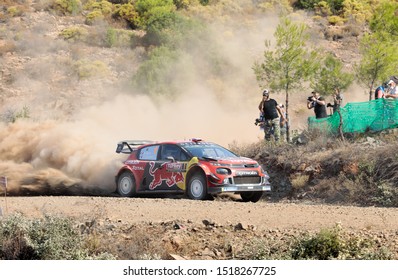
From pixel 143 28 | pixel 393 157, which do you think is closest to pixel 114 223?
pixel 393 157

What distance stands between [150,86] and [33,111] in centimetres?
659

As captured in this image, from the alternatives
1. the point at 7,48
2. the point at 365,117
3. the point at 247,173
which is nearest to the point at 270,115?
the point at 365,117

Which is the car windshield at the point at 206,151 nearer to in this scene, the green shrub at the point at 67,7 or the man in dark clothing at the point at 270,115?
the man in dark clothing at the point at 270,115

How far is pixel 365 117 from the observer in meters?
22.8

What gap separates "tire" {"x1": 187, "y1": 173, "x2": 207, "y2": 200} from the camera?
1902cm

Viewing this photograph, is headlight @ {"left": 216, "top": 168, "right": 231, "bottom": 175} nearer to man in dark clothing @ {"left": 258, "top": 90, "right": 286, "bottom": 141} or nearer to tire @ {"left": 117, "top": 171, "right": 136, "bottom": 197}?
tire @ {"left": 117, "top": 171, "right": 136, "bottom": 197}

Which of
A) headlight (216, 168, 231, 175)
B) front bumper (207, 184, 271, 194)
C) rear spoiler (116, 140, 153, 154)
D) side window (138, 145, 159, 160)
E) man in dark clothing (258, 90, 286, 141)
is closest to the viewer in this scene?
front bumper (207, 184, 271, 194)

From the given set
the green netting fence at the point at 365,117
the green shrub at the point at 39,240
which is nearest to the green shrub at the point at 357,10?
the green netting fence at the point at 365,117

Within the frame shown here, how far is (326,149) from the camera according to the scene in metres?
22.0

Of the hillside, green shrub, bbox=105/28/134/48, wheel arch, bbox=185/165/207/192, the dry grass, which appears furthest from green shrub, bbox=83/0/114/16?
wheel arch, bbox=185/165/207/192

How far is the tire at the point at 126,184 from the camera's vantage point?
2070 cm

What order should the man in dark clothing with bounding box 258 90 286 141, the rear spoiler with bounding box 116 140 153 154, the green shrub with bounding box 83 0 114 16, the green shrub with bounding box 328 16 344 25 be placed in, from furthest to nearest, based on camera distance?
the green shrub with bounding box 83 0 114 16
the green shrub with bounding box 328 16 344 25
the man in dark clothing with bounding box 258 90 286 141
the rear spoiler with bounding box 116 140 153 154

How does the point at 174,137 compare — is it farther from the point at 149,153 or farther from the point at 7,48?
the point at 7,48
